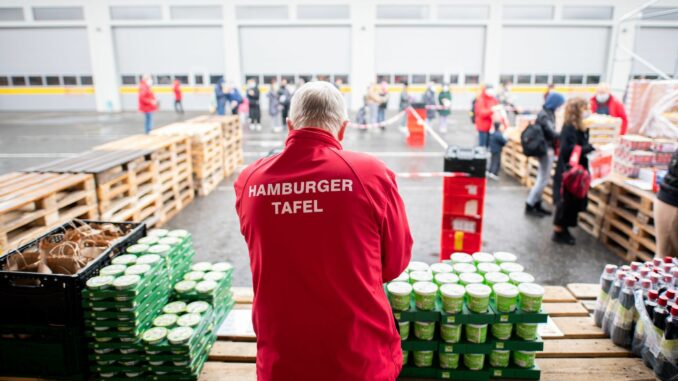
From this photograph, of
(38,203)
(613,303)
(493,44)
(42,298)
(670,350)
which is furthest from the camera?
(493,44)

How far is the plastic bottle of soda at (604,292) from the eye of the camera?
12.0 feet

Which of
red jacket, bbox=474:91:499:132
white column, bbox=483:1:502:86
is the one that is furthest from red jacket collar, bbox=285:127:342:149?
white column, bbox=483:1:502:86

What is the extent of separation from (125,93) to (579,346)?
2561 centimetres

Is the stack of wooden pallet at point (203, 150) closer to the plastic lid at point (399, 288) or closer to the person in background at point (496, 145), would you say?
the person in background at point (496, 145)

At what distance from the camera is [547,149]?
24.1 feet

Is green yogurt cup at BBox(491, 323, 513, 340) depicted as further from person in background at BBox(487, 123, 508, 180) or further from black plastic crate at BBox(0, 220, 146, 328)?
person in background at BBox(487, 123, 508, 180)

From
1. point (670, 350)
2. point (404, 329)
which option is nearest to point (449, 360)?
point (404, 329)

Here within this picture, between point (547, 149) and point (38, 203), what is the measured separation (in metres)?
7.02

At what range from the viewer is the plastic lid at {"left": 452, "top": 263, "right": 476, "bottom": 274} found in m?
3.53

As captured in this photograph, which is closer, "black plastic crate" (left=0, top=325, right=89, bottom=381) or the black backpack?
"black plastic crate" (left=0, top=325, right=89, bottom=381)

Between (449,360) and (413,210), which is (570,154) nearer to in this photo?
(413,210)

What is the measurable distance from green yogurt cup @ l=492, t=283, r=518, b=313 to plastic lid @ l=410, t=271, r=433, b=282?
1.56 feet

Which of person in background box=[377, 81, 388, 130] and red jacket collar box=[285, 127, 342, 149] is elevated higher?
red jacket collar box=[285, 127, 342, 149]

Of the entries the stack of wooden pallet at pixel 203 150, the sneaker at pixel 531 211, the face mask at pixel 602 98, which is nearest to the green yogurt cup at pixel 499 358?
the sneaker at pixel 531 211
